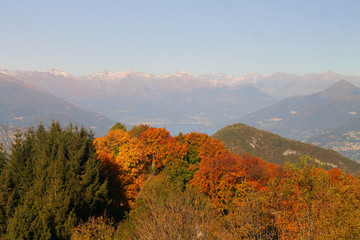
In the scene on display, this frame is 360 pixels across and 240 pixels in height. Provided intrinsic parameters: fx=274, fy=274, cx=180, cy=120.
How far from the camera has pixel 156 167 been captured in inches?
2857

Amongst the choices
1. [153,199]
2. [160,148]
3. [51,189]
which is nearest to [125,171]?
[160,148]

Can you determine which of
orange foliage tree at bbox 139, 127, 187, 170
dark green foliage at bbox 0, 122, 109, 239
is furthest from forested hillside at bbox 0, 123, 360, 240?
orange foliage tree at bbox 139, 127, 187, 170

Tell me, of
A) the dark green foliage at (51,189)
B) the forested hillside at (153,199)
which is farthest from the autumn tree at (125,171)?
the dark green foliage at (51,189)

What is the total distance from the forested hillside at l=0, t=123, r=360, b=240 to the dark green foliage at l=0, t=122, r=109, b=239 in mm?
116

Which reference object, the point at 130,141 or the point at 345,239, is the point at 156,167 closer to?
the point at 130,141

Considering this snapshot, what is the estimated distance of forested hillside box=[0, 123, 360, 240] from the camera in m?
25.3

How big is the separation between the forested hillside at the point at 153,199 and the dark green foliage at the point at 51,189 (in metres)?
0.12

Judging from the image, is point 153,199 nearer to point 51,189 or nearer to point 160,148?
point 51,189

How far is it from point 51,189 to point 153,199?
42.3 ft

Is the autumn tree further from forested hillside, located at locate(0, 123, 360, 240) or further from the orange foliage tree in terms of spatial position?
the orange foliage tree

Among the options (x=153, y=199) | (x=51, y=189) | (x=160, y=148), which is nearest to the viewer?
(x=153, y=199)

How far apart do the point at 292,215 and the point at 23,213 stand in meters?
27.5

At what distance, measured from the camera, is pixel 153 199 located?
33781 millimetres

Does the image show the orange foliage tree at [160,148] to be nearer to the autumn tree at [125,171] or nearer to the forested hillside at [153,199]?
the forested hillside at [153,199]
